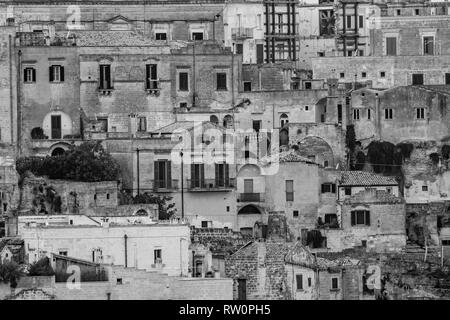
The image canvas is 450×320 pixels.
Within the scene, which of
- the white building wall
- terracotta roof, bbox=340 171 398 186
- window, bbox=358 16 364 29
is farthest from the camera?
window, bbox=358 16 364 29

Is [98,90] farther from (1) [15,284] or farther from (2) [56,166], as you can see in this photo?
(1) [15,284]

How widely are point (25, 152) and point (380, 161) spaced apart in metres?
11.6

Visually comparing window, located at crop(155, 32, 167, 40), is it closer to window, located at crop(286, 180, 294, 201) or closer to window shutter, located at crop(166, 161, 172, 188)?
window shutter, located at crop(166, 161, 172, 188)

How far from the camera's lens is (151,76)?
305 feet

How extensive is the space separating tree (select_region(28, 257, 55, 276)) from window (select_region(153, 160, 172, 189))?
1251cm

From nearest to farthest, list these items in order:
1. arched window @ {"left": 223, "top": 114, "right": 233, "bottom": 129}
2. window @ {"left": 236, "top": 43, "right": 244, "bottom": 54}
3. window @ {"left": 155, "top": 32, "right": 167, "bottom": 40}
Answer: arched window @ {"left": 223, "top": 114, "right": 233, "bottom": 129}, window @ {"left": 155, "top": 32, "right": 167, "bottom": 40}, window @ {"left": 236, "top": 43, "right": 244, "bottom": 54}

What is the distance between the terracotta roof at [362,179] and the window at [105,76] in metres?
8.40

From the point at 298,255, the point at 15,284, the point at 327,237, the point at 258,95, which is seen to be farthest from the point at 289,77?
the point at 15,284

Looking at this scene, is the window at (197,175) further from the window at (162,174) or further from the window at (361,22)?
the window at (361,22)

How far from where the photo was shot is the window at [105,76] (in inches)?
3644

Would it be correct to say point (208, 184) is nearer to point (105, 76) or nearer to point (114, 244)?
point (105, 76)

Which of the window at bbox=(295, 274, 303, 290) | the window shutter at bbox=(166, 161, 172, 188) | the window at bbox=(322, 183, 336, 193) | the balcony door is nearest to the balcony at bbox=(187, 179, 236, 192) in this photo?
the window shutter at bbox=(166, 161, 172, 188)

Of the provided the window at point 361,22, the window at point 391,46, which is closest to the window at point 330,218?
the window at point 391,46

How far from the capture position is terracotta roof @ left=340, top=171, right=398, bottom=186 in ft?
294
